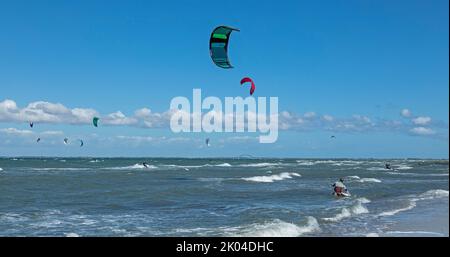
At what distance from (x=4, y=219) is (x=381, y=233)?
36.7 ft

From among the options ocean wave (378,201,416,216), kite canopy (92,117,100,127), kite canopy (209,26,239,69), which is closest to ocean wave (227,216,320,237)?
ocean wave (378,201,416,216)

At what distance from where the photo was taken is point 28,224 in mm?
14164

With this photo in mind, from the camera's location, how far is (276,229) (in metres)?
13.1

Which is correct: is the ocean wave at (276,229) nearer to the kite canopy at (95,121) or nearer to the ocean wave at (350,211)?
the ocean wave at (350,211)

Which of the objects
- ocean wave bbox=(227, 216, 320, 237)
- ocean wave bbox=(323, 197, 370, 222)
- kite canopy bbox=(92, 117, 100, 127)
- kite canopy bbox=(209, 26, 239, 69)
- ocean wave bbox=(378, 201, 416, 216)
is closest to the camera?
kite canopy bbox=(209, 26, 239, 69)

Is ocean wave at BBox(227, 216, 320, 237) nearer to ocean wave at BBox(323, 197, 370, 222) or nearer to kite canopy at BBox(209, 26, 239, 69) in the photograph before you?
ocean wave at BBox(323, 197, 370, 222)

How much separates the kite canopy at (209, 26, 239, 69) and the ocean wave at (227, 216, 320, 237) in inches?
172

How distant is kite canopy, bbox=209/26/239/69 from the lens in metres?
11.7

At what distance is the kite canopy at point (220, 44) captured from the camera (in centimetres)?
1169

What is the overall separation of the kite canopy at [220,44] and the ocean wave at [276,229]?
14.3 feet

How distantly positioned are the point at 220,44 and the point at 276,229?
16.7ft

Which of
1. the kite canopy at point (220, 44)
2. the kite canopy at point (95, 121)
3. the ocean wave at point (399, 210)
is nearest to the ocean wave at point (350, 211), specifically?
the ocean wave at point (399, 210)
